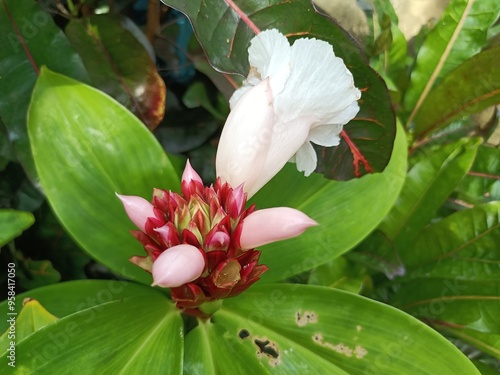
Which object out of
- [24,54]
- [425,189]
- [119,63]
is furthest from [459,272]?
[24,54]

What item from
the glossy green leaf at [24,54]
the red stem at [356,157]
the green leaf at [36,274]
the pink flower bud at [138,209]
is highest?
the glossy green leaf at [24,54]

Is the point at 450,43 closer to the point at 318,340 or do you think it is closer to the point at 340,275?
the point at 340,275

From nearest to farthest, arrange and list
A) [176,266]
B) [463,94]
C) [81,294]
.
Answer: [176,266], [81,294], [463,94]

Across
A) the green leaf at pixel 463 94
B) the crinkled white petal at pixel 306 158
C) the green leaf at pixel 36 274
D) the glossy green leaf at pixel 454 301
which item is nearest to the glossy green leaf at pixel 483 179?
the green leaf at pixel 463 94

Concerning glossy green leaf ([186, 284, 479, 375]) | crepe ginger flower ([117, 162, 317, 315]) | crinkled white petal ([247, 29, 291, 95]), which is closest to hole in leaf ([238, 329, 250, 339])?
glossy green leaf ([186, 284, 479, 375])

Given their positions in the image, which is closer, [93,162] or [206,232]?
[206,232]

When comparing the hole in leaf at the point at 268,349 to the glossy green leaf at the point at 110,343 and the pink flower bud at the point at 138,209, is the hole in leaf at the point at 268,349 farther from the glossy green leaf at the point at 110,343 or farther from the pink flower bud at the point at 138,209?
the pink flower bud at the point at 138,209
